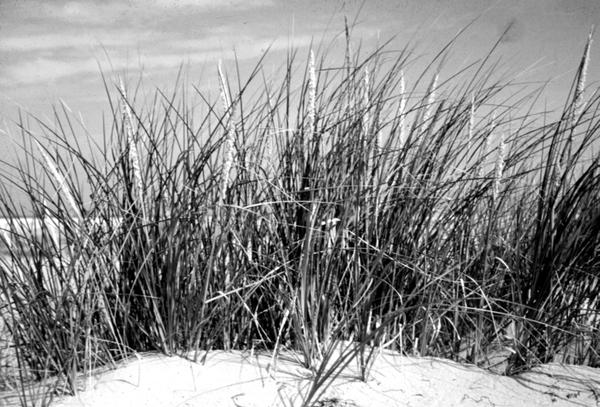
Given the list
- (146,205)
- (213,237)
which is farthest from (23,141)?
(213,237)

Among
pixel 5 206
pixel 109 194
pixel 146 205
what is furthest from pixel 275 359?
pixel 5 206

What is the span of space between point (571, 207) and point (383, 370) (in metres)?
0.99

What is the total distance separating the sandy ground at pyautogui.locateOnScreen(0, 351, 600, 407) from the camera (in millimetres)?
1495

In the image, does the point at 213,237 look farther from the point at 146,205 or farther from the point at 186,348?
the point at 186,348

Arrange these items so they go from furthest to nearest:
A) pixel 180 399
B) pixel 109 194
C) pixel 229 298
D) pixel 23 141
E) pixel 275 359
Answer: pixel 23 141, pixel 109 194, pixel 229 298, pixel 275 359, pixel 180 399

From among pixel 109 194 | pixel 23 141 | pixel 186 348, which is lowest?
pixel 186 348

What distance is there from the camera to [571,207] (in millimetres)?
2070

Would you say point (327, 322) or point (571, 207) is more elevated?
point (571, 207)

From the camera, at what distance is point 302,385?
5.12 ft

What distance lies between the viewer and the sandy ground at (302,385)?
1495 mm

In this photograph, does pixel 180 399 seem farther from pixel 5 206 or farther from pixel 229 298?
pixel 5 206

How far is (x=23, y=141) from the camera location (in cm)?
205

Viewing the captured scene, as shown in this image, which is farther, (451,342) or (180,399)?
(451,342)

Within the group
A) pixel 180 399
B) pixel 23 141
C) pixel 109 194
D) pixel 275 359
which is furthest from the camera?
pixel 23 141
